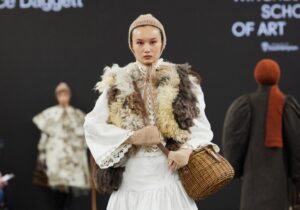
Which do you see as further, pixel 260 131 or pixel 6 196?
pixel 6 196

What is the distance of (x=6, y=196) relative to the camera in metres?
A: 9.96

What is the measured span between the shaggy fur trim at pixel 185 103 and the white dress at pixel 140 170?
0.18 ft

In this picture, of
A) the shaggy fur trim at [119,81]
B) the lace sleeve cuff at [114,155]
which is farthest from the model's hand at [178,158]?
the shaggy fur trim at [119,81]

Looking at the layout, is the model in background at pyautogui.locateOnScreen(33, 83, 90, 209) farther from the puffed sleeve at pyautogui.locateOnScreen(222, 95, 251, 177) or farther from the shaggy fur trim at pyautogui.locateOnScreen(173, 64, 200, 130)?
the shaggy fur trim at pyautogui.locateOnScreen(173, 64, 200, 130)

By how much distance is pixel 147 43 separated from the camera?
14.3 feet

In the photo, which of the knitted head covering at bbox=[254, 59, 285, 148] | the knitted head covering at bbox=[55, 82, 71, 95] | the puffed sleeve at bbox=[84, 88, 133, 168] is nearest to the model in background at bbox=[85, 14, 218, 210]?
the puffed sleeve at bbox=[84, 88, 133, 168]

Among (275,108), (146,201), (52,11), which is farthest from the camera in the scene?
(52,11)

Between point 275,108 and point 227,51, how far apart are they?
3476mm

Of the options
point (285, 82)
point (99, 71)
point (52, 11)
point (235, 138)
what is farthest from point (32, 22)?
point (235, 138)

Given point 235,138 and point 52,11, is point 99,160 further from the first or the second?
point 52,11

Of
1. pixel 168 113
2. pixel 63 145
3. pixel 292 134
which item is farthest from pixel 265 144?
pixel 63 145

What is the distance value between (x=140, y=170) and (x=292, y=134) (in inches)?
99.8

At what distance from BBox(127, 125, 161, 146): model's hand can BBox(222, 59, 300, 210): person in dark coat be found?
97.9 inches

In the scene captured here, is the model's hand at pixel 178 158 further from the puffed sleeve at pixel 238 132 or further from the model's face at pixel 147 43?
Result: the puffed sleeve at pixel 238 132
